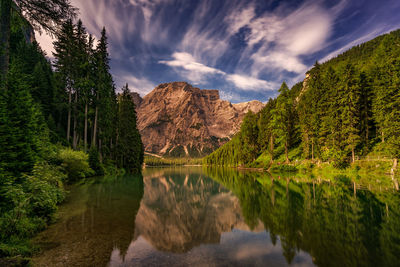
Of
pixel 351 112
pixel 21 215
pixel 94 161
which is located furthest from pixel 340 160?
pixel 94 161

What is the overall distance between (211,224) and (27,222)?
27.0 ft

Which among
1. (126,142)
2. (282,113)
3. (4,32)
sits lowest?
(126,142)

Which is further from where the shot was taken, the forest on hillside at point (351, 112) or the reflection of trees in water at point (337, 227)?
the forest on hillside at point (351, 112)

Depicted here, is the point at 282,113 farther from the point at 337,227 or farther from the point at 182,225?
the point at 182,225

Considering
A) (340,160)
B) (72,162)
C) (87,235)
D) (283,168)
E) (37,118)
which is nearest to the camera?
(87,235)

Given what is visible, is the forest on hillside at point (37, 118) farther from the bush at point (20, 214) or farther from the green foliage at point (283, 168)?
the green foliage at point (283, 168)

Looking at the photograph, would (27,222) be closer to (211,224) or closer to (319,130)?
(211,224)

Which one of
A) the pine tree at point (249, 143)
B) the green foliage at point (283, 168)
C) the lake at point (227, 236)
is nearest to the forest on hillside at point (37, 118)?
the lake at point (227, 236)

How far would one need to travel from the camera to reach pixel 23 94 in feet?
45.3

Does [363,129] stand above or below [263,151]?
above

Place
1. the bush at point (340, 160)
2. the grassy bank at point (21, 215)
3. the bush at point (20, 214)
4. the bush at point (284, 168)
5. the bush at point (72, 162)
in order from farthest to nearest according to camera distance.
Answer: the bush at point (284, 168), the bush at point (340, 160), the bush at point (72, 162), the bush at point (20, 214), the grassy bank at point (21, 215)

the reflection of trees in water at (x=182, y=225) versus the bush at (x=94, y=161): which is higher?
the bush at (x=94, y=161)

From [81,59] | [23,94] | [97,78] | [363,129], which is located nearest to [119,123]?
[97,78]

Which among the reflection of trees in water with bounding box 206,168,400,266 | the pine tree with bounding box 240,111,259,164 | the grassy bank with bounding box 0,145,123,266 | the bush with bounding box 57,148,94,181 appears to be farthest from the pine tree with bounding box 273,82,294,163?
the grassy bank with bounding box 0,145,123,266
